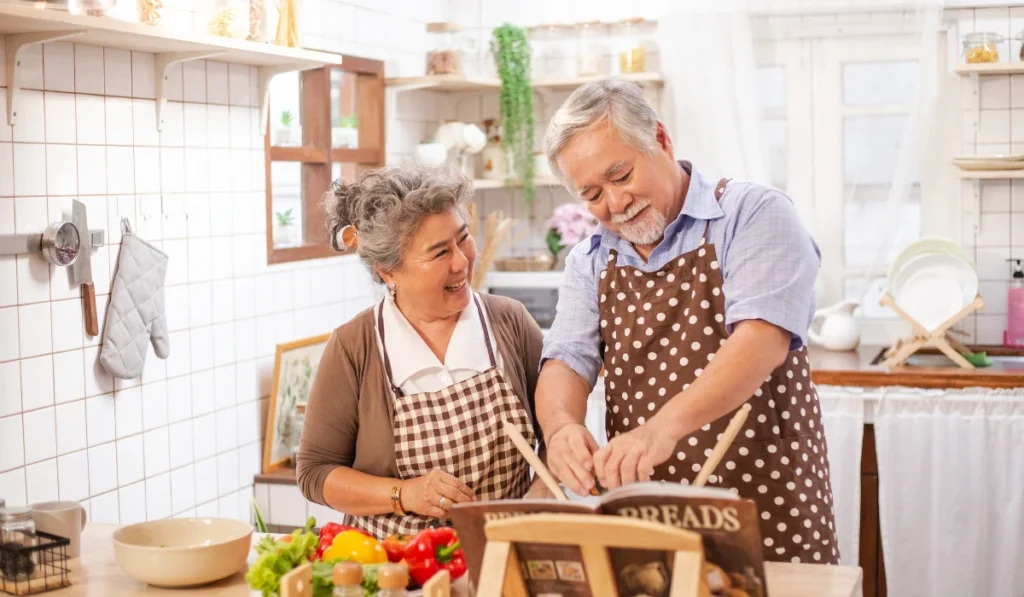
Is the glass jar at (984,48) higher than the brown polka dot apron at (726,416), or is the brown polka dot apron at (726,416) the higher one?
the glass jar at (984,48)

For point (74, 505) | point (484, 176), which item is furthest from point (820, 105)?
point (74, 505)

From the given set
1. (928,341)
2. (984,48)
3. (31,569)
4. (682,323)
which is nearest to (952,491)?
(928,341)

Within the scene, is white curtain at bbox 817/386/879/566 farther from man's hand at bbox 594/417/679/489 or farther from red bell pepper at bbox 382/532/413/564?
red bell pepper at bbox 382/532/413/564

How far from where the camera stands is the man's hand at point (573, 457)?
1892 millimetres

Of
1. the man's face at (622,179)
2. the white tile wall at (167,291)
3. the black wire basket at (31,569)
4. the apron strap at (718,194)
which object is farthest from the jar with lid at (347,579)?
the white tile wall at (167,291)

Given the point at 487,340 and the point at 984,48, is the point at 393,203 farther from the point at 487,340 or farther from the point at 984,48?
the point at 984,48

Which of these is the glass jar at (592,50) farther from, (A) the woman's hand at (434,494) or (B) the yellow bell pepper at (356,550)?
(B) the yellow bell pepper at (356,550)

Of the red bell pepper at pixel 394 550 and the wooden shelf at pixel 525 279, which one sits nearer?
the red bell pepper at pixel 394 550

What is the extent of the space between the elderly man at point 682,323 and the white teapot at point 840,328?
7.59 feet

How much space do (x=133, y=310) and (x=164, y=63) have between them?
2.29 feet

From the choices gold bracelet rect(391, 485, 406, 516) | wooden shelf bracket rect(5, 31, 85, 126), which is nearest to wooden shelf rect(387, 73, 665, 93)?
wooden shelf bracket rect(5, 31, 85, 126)

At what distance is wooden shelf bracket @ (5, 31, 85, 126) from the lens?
2590 millimetres

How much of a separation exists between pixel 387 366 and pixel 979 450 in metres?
2.44

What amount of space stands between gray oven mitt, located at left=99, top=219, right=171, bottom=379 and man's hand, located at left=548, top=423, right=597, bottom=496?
4.89 ft
